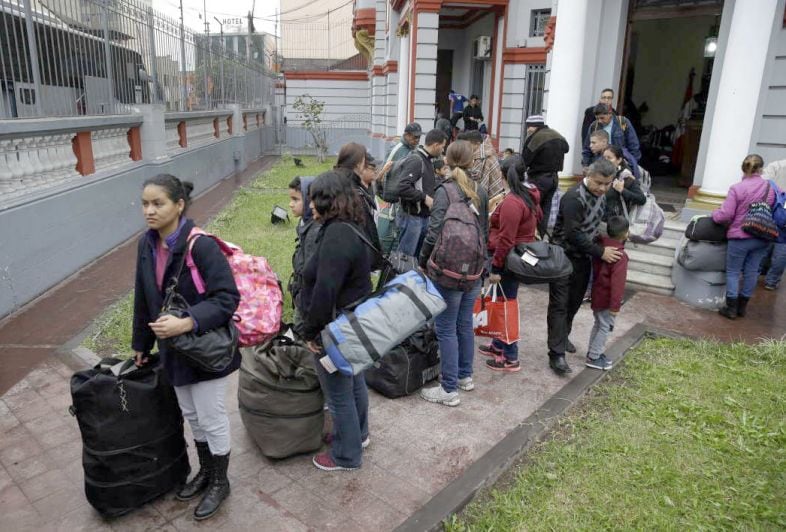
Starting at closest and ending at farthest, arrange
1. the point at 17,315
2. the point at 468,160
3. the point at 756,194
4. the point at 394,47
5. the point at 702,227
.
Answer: the point at 468,160, the point at 17,315, the point at 756,194, the point at 702,227, the point at 394,47

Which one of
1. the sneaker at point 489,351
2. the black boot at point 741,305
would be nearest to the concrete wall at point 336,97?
the black boot at point 741,305

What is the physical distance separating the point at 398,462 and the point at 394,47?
16965 millimetres

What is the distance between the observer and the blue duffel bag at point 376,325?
292 cm

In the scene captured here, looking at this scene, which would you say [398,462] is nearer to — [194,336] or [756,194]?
[194,336]

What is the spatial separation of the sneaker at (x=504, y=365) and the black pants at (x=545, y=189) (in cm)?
211

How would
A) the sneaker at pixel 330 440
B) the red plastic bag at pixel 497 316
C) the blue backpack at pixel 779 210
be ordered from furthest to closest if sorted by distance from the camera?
the blue backpack at pixel 779 210
the red plastic bag at pixel 497 316
the sneaker at pixel 330 440

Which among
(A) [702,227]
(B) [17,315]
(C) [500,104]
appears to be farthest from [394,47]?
(B) [17,315]

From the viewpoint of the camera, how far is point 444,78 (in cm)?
2044

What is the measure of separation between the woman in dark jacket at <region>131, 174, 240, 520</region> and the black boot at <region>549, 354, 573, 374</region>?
9.43 ft

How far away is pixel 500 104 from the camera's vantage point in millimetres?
14031

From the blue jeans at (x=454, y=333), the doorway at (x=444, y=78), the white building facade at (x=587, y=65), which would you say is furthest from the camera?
the doorway at (x=444, y=78)

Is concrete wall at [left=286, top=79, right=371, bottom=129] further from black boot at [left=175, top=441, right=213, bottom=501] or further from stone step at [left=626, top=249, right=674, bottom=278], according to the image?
black boot at [left=175, top=441, right=213, bottom=501]

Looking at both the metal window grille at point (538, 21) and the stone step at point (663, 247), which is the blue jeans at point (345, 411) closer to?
the stone step at point (663, 247)

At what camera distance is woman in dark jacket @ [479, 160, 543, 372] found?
446 centimetres
